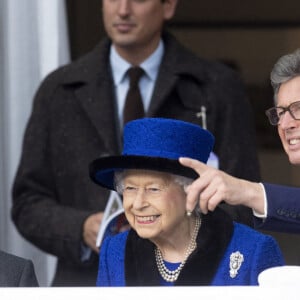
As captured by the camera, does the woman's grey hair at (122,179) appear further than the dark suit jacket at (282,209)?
Yes

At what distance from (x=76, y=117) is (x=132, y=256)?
3.80 feet

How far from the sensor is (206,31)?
286 inches

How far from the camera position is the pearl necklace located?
3455 mm

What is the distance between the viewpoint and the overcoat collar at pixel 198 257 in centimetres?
344

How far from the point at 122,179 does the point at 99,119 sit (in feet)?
3.13

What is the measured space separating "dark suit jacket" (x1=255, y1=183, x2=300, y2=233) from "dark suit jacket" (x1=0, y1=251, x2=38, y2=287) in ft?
2.14

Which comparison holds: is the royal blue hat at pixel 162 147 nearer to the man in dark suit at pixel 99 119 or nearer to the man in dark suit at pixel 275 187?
the man in dark suit at pixel 275 187

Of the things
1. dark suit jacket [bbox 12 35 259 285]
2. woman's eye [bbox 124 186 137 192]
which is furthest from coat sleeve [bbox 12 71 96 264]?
woman's eye [bbox 124 186 137 192]

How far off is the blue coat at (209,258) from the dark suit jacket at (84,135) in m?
0.82

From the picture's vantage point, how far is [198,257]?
3449 mm

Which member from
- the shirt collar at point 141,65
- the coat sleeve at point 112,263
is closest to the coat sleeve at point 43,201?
the shirt collar at point 141,65
